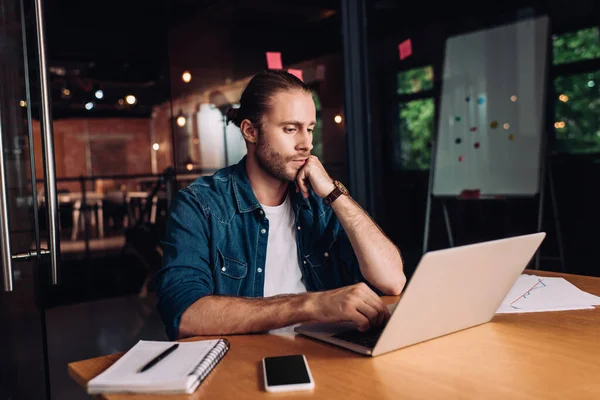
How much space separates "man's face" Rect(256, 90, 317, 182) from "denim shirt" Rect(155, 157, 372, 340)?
9cm

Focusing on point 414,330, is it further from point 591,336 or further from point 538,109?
point 538,109

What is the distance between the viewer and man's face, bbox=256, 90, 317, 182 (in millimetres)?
1630

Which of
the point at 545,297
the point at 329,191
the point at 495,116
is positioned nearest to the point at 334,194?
the point at 329,191

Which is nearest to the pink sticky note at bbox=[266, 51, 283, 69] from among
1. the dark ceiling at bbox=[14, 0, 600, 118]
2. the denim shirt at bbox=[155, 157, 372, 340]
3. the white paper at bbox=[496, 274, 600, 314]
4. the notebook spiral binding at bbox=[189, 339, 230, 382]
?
the dark ceiling at bbox=[14, 0, 600, 118]

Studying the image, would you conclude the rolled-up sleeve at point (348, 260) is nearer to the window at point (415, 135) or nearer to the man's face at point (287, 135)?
the man's face at point (287, 135)

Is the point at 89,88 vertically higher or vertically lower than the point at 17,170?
higher

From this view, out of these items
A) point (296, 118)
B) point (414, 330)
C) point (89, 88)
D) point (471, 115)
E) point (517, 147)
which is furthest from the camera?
point (89, 88)

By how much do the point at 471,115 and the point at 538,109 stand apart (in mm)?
472

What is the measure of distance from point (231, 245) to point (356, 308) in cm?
54

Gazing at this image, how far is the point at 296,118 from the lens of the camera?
5.36ft

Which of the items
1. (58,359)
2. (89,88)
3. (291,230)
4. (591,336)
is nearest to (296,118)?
(291,230)

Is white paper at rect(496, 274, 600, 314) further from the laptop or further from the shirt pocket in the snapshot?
the shirt pocket

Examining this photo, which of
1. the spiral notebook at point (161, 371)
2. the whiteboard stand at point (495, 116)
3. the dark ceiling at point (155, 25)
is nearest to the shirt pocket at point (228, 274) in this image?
the spiral notebook at point (161, 371)

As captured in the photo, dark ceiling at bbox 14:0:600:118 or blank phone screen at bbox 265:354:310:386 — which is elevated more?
dark ceiling at bbox 14:0:600:118
